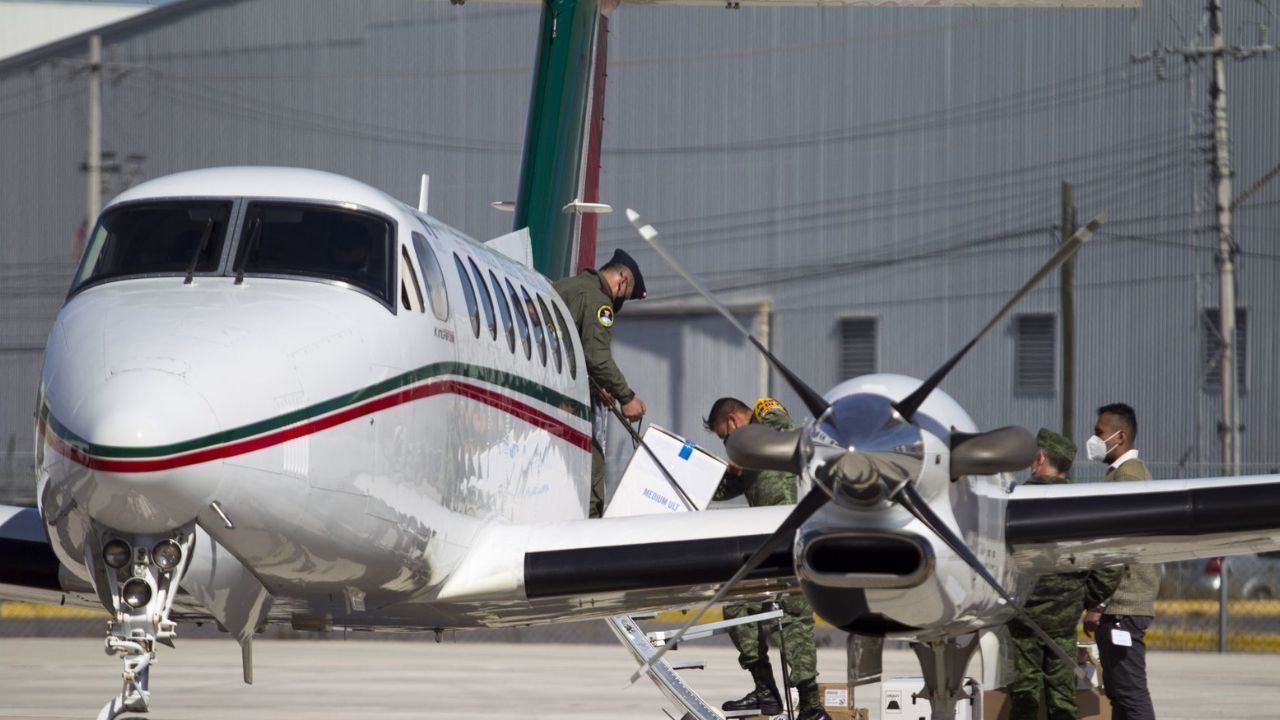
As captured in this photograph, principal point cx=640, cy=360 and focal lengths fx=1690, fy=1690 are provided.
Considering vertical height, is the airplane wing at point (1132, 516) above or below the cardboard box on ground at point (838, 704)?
above

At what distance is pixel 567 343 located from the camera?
11.0 metres

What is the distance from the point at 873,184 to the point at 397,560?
101 feet

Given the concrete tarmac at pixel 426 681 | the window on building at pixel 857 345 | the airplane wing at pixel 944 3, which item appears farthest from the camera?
the window on building at pixel 857 345

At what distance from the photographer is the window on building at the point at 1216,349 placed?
3478 centimetres

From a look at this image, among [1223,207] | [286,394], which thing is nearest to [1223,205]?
[1223,207]

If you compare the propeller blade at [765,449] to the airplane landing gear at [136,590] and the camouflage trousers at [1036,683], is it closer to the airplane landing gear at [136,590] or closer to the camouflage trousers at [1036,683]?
the airplane landing gear at [136,590]

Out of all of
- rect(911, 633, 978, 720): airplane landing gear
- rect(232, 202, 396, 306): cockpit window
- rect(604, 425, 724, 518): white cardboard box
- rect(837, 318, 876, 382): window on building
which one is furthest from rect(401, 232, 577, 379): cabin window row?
rect(837, 318, 876, 382): window on building

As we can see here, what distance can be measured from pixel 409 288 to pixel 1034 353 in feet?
97.7

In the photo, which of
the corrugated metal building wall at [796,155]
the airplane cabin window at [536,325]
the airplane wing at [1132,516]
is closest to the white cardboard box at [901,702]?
the airplane wing at [1132,516]

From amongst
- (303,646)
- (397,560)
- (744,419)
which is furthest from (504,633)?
(397,560)

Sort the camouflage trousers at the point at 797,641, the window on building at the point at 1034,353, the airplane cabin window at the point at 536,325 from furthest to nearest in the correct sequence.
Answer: the window on building at the point at 1034,353
the camouflage trousers at the point at 797,641
the airplane cabin window at the point at 536,325

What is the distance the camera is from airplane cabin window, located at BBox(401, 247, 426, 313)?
784 cm

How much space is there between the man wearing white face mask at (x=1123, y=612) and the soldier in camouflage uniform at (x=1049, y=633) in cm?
24

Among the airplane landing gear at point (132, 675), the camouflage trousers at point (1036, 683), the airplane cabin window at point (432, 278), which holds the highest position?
the airplane cabin window at point (432, 278)
